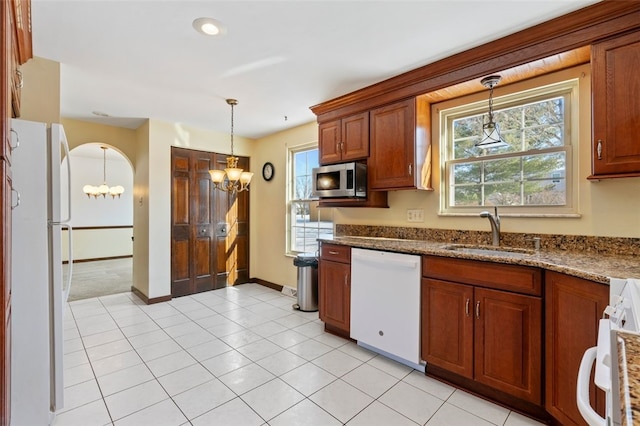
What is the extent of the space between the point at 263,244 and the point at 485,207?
11.5 ft

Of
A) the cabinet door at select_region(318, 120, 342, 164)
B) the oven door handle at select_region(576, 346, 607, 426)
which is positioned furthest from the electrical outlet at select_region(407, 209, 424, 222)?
the oven door handle at select_region(576, 346, 607, 426)

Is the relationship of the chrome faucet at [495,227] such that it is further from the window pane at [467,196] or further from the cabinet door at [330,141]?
the cabinet door at [330,141]

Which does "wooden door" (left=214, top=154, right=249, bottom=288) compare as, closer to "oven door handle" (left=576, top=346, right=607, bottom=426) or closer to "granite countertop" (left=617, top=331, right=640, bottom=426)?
"oven door handle" (left=576, top=346, right=607, bottom=426)

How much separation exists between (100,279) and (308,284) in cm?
432

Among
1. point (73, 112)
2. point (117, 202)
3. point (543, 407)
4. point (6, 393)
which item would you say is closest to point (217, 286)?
point (73, 112)

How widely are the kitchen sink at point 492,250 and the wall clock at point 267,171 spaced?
312 centimetres

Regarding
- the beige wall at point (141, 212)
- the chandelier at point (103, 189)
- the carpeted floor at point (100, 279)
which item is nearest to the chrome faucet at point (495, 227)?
the beige wall at point (141, 212)

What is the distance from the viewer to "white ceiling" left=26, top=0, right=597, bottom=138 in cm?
186

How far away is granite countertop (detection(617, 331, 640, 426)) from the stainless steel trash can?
3228mm

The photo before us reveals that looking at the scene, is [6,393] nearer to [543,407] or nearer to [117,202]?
[543,407]

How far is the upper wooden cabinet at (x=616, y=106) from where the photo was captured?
5.72 ft

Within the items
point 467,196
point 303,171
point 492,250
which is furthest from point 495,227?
point 303,171

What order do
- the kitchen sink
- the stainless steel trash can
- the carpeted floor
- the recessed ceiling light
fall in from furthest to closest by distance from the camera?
1. the carpeted floor
2. the stainless steel trash can
3. the kitchen sink
4. the recessed ceiling light

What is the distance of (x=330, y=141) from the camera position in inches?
136
